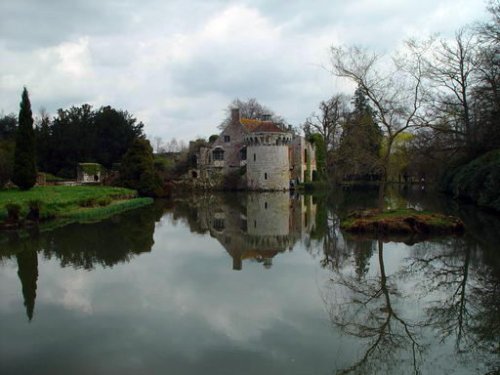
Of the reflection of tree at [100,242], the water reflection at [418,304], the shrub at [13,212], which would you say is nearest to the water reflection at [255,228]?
the water reflection at [418,304]

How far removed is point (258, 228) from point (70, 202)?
11.4 m

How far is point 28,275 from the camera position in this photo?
1079cm

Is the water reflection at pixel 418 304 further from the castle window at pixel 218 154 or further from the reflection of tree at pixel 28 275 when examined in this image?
the castle window at pixel 218 154

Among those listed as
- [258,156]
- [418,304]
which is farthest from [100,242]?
[258,156]

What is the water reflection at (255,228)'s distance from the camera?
13.6 m

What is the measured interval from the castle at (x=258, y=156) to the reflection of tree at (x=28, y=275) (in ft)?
101

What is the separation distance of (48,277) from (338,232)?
32.7ft

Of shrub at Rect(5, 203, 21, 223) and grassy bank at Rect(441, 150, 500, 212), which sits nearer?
shrub at Rect(5, 203, 21, 223)

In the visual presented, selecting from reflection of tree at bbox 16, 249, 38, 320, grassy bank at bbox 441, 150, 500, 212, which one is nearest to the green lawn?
reflection of tree at bbox 16, 249, 38, 320

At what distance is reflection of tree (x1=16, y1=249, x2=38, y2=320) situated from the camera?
28.0ft

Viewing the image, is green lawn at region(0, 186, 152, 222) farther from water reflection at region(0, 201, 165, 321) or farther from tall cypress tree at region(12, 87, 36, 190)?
water reflection at region(0, 201, 165, 321)

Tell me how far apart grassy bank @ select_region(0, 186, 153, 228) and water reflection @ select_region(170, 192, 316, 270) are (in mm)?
4134

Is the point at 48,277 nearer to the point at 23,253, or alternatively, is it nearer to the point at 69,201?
the point at 23,253

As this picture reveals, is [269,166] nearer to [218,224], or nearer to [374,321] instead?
[218,224]
